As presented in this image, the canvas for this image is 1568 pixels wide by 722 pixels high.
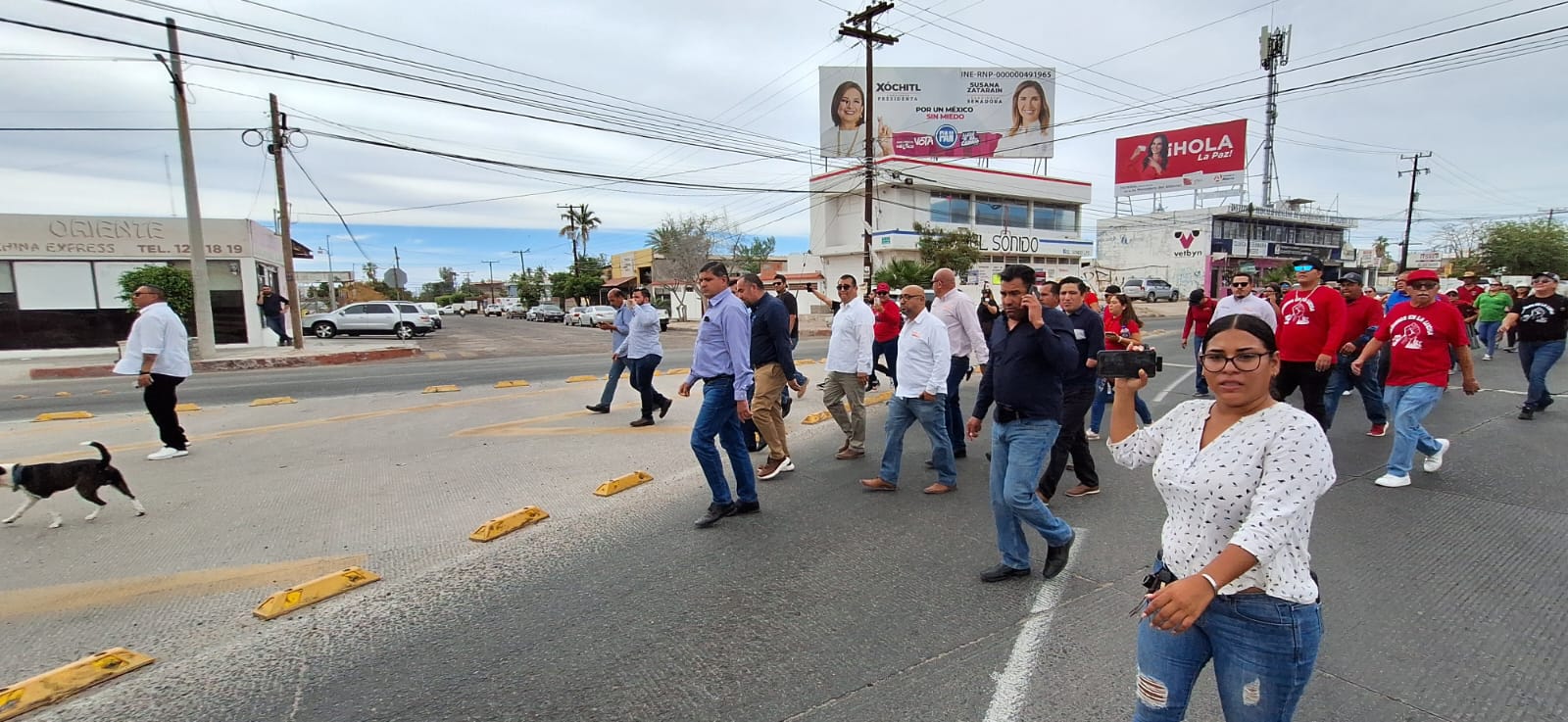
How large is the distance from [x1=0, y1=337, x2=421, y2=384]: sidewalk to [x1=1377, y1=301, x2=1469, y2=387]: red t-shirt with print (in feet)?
66.3

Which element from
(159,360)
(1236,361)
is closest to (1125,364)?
(1236,361)

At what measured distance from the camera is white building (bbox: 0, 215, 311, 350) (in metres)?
19.1

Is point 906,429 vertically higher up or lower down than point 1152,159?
lower down

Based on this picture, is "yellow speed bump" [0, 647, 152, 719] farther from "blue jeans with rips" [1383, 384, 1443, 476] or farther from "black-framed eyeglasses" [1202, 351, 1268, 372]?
"blue jeans with rips" [1383, 384, 1443, 476]

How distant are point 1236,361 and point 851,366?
4.58 metres

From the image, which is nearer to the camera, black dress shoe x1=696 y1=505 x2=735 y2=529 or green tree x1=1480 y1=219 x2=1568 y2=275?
black dress shoe x1=696 y1=505 x2=735 y2=529

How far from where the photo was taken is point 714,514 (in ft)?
15.5

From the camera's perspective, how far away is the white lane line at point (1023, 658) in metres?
2.63

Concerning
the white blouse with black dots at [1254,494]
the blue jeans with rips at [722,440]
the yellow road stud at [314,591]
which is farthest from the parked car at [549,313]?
Result: the white blouse with black dots at [1254,494]

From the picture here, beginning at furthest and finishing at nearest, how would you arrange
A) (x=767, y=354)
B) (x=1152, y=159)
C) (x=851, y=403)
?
(x=1152, y=159)
(x=851, y=403)
(x=767, y=354)

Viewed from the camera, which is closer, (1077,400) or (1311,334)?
(1077,400)

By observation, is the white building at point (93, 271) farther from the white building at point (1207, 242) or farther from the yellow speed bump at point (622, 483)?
the white building at point (1207, 242)

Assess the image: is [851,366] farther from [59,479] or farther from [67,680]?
[59,479]

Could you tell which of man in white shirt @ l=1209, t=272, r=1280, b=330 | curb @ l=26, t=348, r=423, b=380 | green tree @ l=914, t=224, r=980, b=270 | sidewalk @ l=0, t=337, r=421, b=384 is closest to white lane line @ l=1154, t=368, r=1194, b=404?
man in white shirt @ l=1209, t=272, r=1280, b=330
